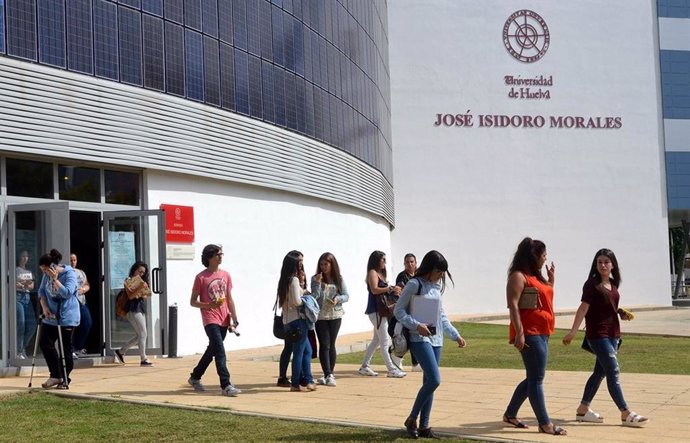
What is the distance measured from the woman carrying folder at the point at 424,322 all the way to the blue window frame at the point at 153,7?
32.2 ft

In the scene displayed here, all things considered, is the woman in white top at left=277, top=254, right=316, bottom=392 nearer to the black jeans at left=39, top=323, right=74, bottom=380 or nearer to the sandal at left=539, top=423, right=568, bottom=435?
the black jeans at left=39, top=323, right=74, bottom=380

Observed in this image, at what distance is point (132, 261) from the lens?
16.0 metres

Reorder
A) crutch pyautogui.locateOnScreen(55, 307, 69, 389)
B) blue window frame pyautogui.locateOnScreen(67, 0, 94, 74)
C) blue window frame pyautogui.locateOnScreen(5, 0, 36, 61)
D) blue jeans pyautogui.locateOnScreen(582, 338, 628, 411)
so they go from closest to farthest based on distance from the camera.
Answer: blue jeans pyautogui.locateOnScreen(582, 338, 628, 411) → crutch pyautogui.locateOnScreen(55, 307, 69, 389) → blue window frame pyautogui.locateOnScreen(5, 0, 36, 61) → blue window frame pyautogui.locateOnScreen(67, 0, 94, 74)

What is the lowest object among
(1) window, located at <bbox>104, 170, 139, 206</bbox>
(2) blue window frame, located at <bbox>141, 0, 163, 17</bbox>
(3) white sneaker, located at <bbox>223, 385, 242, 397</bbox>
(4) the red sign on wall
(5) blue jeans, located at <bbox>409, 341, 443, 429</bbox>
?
(3) white sneaker, located at <bbox>223, 385, 242, 397</bbox>

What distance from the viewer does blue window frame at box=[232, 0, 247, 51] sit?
19016mm

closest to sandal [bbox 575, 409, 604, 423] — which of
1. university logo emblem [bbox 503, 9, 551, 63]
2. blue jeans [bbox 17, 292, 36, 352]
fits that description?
blue jeans [bbox 17, 292, 36, 352]

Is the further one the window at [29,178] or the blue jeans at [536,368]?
the window at [29,178]

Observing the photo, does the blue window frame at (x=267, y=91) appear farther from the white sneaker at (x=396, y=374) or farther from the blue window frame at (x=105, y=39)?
the white sneaker at (x=396, y=374)

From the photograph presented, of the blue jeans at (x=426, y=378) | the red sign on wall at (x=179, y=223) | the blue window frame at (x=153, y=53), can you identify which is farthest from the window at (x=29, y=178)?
the blue jeans at (x=426, y=378)

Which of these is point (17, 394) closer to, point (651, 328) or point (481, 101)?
point (651, 328)

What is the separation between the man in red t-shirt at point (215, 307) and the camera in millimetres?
11109

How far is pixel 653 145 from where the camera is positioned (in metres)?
38.1

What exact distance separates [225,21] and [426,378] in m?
12.1

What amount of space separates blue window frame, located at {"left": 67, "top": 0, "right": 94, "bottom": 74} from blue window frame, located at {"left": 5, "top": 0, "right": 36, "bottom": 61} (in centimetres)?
77
